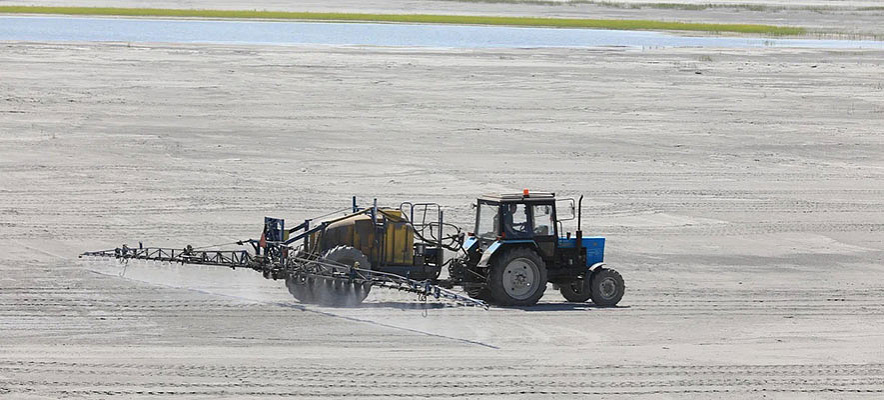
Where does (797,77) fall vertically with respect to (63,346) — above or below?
above

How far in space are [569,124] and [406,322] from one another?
18920mm

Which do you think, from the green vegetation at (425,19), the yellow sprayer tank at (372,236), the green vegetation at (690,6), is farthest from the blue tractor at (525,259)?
the green vegetation at (690,6)

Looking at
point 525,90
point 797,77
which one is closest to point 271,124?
point 525,90

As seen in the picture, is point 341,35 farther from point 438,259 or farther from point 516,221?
point 516,221

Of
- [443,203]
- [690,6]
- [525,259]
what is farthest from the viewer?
[690,6]

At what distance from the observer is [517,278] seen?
55.0 feet

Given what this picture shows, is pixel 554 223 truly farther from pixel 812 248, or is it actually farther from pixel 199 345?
pixel 812 248

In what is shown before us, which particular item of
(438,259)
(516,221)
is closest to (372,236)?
(438,259)

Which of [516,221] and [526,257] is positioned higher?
[516,221]

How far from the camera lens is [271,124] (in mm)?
32438

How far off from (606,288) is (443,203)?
23.8ft

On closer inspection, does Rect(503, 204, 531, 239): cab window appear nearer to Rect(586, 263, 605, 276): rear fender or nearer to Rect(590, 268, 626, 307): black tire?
Rect(586, 263, 605, 276): rear fender

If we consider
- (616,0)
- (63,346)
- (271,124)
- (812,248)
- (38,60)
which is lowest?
(63,346)

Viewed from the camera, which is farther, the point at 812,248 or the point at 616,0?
the point at 616,0
